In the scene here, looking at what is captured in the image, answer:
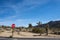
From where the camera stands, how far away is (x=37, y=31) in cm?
5662

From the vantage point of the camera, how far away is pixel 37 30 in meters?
56.8

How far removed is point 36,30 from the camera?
57.3 metres

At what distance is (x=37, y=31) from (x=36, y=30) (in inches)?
32.3

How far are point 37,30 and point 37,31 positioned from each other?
1.24 ft
